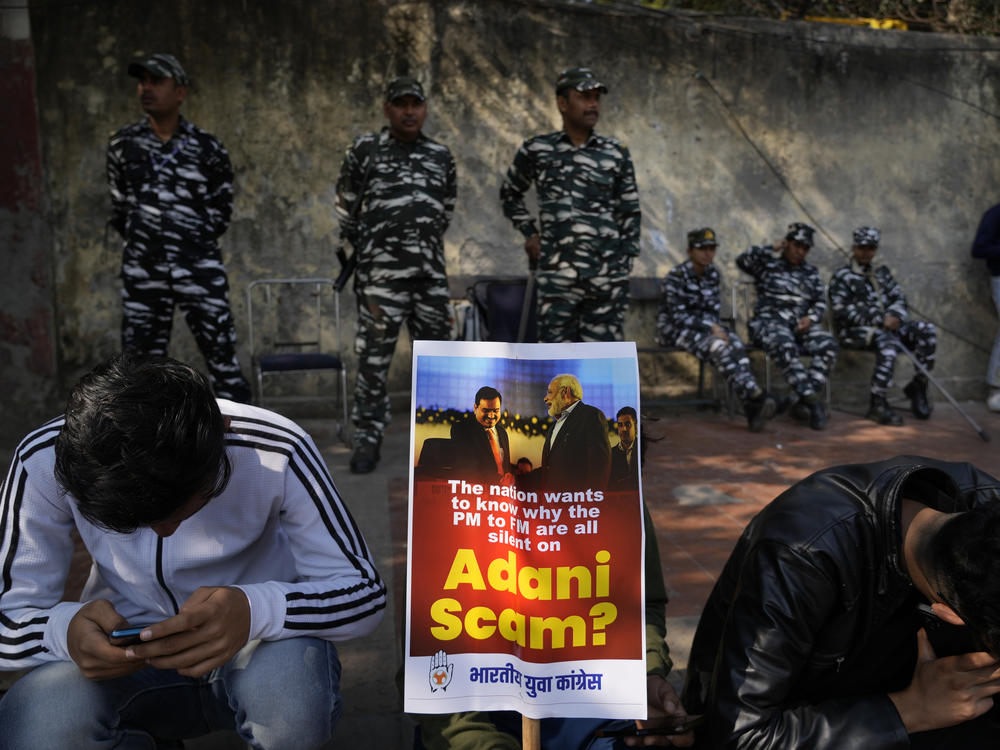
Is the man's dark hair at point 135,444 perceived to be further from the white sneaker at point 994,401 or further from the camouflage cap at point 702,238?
the white sneaker at point 994,401

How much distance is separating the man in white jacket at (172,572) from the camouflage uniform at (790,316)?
5424mm

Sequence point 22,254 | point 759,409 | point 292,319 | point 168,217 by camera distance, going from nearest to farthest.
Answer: point 168,217 < point 22,254 < point 759,409 < point 292,319

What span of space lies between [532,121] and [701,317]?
208 cm

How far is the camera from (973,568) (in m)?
1.17

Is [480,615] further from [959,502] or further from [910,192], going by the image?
[910,192]

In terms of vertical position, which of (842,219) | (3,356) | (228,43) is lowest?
(3,356)

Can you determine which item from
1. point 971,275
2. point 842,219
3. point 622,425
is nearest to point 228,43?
point 842,219

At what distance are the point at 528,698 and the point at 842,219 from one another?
7.23 meters

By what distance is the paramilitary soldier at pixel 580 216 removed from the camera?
4.75m

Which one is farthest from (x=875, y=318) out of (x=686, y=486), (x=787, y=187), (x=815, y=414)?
(x=686, y=486)

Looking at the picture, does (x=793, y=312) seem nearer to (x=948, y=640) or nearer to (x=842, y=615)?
(x=948, y=640)

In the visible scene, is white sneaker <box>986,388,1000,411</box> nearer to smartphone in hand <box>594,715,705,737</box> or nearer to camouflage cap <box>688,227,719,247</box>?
camouflage cap <box>688,227,719,247</box>

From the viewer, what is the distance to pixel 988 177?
7863 millimetres

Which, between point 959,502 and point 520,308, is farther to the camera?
point 520,308
